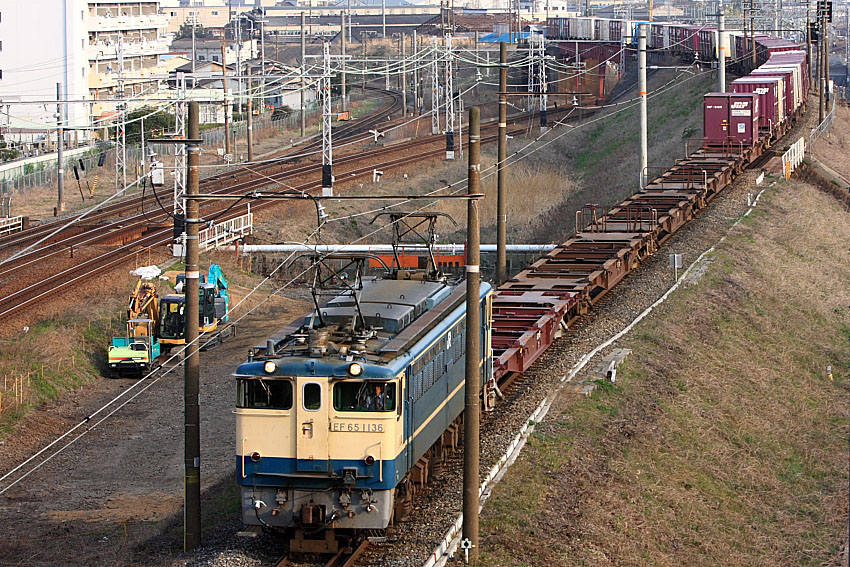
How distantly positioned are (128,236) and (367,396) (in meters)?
29.9

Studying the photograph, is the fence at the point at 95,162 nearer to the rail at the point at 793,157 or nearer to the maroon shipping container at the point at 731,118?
the maroon shipping container at the point at 731,118

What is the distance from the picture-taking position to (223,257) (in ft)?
144

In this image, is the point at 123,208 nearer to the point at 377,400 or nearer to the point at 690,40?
the point at 377,400

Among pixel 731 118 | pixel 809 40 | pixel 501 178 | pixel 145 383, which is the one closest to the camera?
pixel 145 383

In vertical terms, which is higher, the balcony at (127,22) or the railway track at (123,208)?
the balcony at (127,22)

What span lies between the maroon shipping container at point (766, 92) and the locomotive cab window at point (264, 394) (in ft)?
127

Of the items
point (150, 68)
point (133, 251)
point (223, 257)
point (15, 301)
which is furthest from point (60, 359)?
point (150, 68)

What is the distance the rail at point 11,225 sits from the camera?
47.1 metres

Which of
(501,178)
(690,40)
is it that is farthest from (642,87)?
(690,40)

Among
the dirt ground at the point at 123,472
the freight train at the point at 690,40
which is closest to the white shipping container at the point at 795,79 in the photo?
the freight train at the point at 690,40

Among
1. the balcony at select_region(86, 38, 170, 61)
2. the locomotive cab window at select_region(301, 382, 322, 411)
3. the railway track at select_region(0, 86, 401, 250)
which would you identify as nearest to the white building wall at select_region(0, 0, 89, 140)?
the balcony at select_region(86, 38, 170, 61)

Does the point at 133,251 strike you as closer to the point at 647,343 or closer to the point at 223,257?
the point at 223,257

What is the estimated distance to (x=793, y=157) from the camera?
→ 4972 cm

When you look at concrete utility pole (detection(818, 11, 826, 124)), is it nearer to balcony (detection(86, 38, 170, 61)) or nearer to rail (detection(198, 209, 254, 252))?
rail (detection(198, 209, 254, 252))
